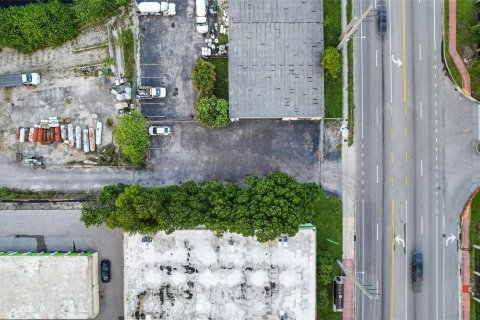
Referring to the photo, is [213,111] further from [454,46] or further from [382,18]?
[454,46]

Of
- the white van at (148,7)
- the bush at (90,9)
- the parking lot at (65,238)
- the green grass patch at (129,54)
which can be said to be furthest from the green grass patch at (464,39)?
the parking lot at (65,238)

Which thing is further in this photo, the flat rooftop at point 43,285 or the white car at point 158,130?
the white car at point 158,130

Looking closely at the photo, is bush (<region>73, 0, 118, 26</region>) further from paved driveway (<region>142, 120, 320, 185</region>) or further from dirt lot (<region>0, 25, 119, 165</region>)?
paved driveway (<region>142, 120, 320, 185</region>)

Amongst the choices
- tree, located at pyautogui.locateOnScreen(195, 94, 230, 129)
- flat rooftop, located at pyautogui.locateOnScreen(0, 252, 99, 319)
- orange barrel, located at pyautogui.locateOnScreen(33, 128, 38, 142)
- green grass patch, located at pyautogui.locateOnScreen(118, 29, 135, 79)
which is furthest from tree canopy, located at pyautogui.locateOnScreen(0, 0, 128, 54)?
flat rooftop, located at pyautogui.locateOnScreen(0, 252, 99, 319)

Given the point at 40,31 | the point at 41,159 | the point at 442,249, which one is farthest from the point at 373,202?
the point at 40,31

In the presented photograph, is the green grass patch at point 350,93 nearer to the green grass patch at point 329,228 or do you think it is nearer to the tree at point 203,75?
the green grass patch at point 329,228

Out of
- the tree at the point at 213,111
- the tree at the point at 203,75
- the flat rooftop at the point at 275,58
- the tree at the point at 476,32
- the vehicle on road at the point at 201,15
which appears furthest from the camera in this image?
the vehicle on road at the point at 201,15
